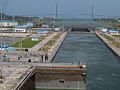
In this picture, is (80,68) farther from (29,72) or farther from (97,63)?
(97,63)

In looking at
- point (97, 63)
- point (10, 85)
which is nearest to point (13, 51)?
point (97, 63)

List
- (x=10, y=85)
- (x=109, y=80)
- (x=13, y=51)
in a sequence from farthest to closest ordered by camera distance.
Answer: (x=13, y=51)
(x=109, y=80)
(x=10, y=85)

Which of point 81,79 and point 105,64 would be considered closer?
point 81,79

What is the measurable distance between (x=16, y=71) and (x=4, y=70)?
31.9 inches

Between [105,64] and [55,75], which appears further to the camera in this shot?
[105,64]

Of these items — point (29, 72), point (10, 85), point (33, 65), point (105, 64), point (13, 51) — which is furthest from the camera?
point (13, 51)

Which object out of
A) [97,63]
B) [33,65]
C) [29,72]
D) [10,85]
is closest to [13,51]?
[97,63]

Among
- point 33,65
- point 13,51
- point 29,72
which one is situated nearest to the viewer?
point 29,72

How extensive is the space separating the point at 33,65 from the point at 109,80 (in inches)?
225

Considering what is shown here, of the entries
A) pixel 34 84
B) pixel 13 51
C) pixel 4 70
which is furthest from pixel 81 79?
pixel 13 51

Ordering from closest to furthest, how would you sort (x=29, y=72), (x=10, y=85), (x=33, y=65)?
(x=10, y=85) → (x=29, y=72) → (x=33, y=65)

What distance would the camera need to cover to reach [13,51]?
3919 centimetres

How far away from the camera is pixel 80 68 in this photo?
2472cm

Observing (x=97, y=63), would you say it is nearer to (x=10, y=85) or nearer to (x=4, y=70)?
(x=4, y=70)
